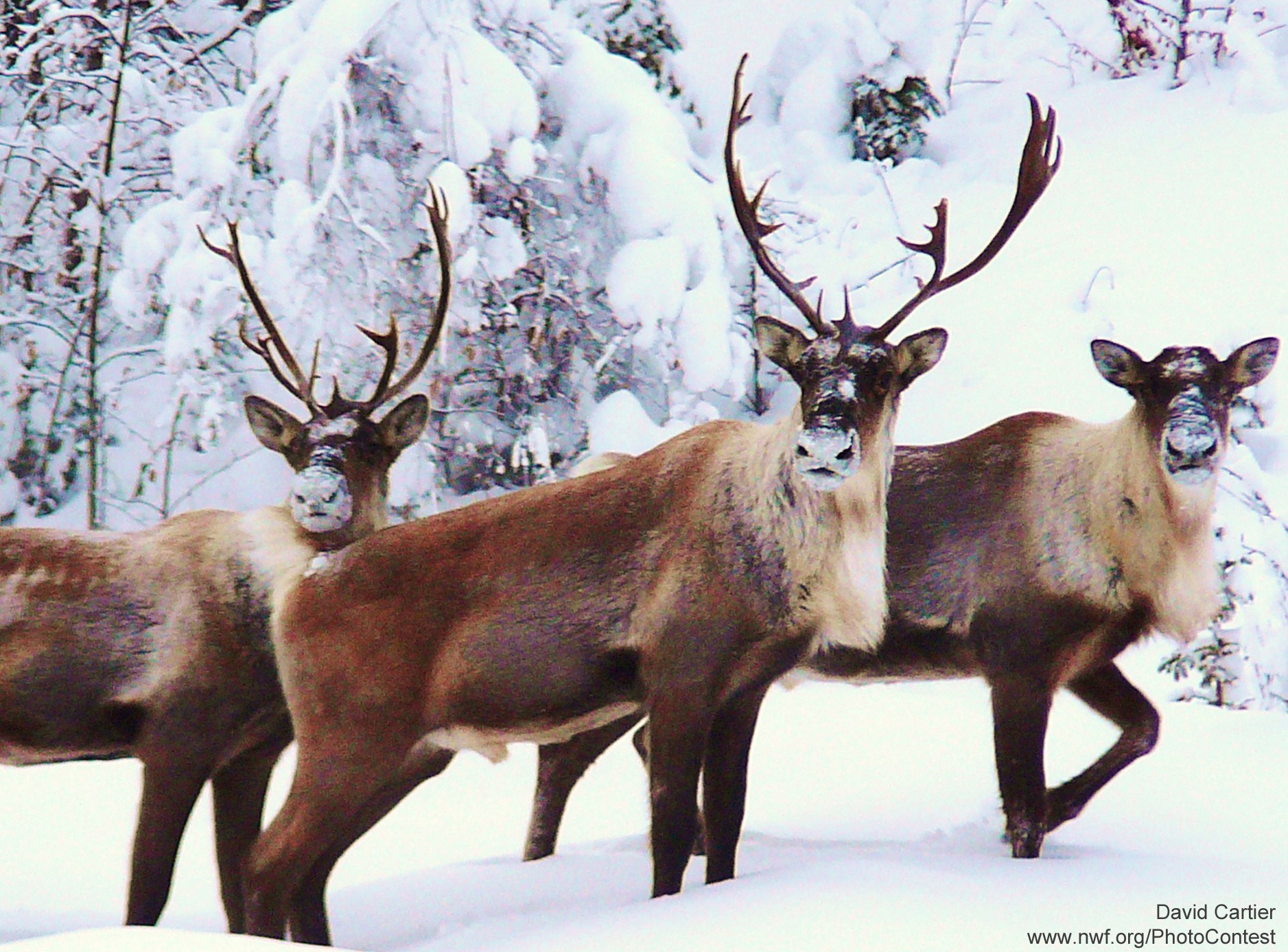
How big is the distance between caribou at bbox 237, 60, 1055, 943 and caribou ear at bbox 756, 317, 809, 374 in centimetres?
1

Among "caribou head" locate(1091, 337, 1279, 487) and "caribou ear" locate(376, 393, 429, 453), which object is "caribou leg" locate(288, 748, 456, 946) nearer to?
"caribou ear" locate(376, 393, 429, 453)

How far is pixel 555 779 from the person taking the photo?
6.10 meters

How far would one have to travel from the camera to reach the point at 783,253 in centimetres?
1177

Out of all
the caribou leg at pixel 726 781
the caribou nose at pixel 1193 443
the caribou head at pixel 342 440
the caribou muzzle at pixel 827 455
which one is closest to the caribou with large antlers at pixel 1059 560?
the caribou nose at pixel 1193 443

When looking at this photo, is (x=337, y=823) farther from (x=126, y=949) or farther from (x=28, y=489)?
(x=28, y=489)

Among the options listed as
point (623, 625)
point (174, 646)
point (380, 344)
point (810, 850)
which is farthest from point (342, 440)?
point (810, 850)

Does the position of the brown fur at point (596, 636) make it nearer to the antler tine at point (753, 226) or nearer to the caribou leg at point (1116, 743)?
the antler tine at point (753, 226)

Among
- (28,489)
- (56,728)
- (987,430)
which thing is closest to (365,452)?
(56,728)

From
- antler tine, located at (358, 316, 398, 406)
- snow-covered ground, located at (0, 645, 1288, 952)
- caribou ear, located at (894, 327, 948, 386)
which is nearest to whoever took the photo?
snow-covered ground, located at (0, 645, 1288, 952)

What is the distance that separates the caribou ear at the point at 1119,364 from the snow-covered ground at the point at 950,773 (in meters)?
1.58

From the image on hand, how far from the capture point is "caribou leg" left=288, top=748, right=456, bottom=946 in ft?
15.7

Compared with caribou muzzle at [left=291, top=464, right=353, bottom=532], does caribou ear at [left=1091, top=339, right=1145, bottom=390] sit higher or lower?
higher

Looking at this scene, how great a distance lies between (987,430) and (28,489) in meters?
8.48

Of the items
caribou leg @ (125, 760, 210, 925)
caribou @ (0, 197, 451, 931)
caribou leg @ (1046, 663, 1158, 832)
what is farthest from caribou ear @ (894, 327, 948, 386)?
caribou leg @ (125, 760, 210, 925)
